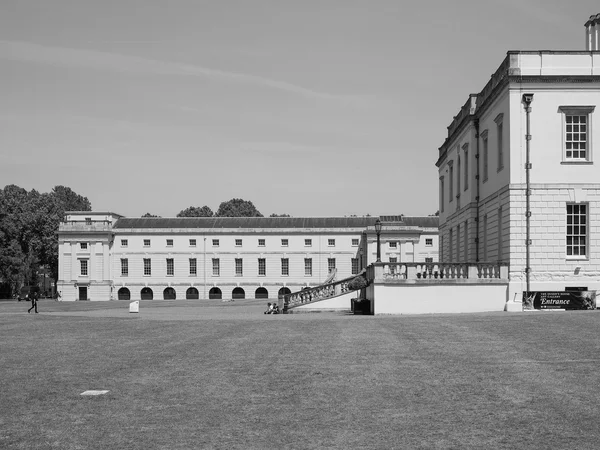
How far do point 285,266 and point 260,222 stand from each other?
8.27 metres

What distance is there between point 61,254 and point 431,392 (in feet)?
378

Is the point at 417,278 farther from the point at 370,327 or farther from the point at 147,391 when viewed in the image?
the point at 147,391

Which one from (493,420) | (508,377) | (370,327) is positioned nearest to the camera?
(493,420)

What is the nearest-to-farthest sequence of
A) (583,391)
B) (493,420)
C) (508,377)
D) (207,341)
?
(493,420)
(583,391)
(508,377)
(207,341)

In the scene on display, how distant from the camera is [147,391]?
1354cm

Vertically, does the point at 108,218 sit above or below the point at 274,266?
above

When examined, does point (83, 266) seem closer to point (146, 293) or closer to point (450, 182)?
point (146, 293)

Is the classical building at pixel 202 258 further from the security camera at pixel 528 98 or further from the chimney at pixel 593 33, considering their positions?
the security camera at pixel 528 98

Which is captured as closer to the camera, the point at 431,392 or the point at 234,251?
the point at 431,392

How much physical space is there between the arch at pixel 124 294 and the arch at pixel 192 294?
30.1 ft

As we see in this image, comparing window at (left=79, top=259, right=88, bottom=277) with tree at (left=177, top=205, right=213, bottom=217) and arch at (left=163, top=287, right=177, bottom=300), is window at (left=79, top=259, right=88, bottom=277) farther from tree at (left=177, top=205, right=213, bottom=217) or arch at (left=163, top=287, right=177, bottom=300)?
tree at (left=177, top=205, right=213, bottom=217)

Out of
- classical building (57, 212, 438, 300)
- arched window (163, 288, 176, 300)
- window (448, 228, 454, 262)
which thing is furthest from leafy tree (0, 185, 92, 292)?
window (448, 228, 454, 262)

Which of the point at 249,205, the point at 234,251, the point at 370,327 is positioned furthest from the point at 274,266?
the point at 370,327

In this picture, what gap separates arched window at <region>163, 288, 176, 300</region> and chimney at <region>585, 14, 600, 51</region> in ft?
281
